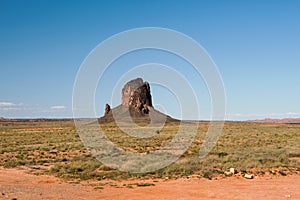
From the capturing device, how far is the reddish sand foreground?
11945mm

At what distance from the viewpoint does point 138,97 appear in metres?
132

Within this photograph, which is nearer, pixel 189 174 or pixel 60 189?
pixel 60 189

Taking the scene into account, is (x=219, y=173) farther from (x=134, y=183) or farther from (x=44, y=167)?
(x=44, y=167)

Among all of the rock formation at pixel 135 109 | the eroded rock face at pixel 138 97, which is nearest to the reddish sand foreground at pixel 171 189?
the rock formation at pixel 135 109

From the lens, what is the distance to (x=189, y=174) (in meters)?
16.2

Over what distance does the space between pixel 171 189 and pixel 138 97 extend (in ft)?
391

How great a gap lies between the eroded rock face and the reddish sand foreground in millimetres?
116152

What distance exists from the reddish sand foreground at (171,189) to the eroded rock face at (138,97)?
11615 cm

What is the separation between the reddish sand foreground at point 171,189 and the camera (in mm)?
11945

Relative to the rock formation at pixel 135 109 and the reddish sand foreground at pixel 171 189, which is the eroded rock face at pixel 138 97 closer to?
the rock formation at pixel 135 109

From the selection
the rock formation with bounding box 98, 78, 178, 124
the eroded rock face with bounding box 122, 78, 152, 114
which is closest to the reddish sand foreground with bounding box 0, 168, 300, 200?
the rock formation with bounding box 98, 78, 178, 124

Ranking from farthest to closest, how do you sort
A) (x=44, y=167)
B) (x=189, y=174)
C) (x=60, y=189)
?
(x=44, y=167) < (x=189, y=174) < (x=60, y=189)

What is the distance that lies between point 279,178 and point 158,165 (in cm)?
592

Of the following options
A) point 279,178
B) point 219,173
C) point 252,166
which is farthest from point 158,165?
point 279,178
